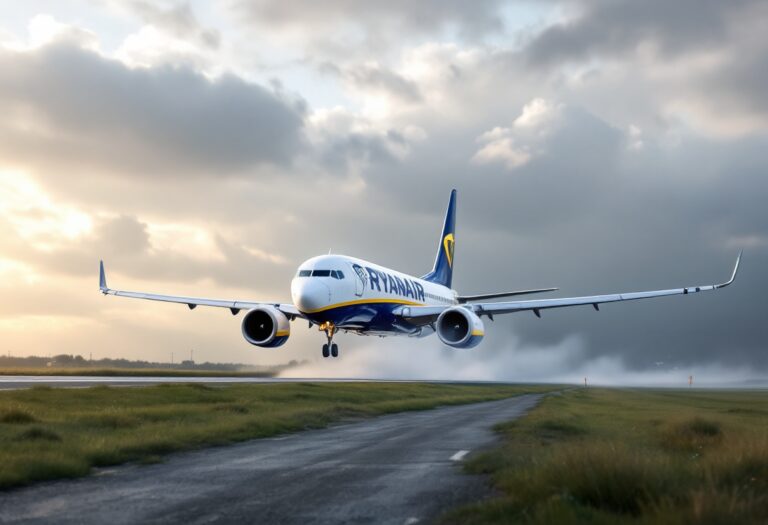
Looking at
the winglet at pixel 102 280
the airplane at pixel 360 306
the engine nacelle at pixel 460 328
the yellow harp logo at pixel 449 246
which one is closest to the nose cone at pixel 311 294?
the airplane at pixel 360 306

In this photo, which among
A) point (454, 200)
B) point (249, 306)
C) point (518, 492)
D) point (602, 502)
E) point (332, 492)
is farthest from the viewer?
point (454, 200)

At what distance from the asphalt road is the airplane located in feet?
90.7

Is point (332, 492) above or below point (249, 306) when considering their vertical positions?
below

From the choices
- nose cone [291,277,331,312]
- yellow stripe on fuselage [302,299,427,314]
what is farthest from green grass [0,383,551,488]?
yellow stripe on fuselage [302,299,427,314]

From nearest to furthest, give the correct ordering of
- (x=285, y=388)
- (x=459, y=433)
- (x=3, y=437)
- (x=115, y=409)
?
(x=3, y=437), (x=459, y=433), (x=115, y=409), (x=285, y=388)

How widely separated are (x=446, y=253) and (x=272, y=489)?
227ft

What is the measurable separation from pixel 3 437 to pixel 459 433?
10822 mm

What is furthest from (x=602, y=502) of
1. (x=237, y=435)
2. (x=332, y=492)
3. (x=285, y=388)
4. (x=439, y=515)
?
(x=285, y=388)

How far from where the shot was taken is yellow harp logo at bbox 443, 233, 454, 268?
80125 millimetres

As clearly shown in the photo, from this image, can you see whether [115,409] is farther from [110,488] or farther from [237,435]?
[110,488]

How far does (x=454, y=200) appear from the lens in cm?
8362

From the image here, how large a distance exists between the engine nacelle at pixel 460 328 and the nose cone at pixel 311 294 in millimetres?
8216

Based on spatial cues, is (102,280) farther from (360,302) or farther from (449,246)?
(449,246)

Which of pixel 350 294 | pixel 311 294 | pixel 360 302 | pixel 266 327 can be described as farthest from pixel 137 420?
pixel 360 302
